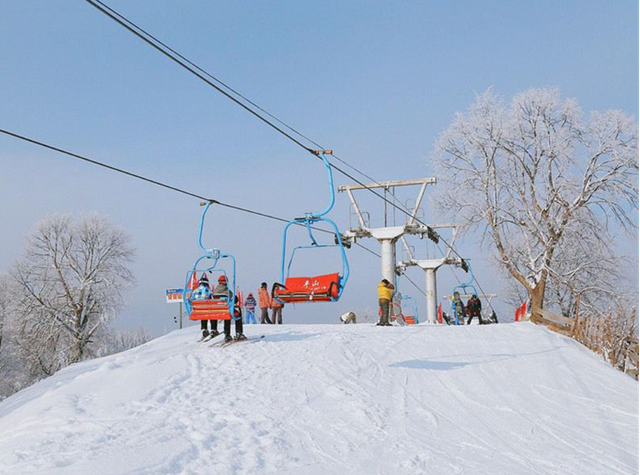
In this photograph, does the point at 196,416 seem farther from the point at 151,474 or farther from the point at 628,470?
the point at 628,470

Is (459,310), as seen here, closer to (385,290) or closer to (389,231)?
(389,231)

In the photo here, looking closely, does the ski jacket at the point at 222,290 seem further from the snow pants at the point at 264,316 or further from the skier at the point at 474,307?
the skier at the point at 474,307

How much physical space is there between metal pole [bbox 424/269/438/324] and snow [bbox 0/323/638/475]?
1861 centimetres

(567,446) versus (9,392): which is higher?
(567,446)

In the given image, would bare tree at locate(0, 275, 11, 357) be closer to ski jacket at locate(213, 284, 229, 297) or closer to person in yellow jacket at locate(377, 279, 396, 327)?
person in yellow jacket at locate(377, 279, 396, 327)

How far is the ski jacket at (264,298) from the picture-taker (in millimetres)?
20550

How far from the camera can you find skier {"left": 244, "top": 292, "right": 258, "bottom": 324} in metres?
23.1

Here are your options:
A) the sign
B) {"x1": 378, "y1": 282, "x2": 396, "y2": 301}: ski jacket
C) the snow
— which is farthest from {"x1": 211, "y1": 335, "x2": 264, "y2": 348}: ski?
{"x1": 378, "y1": 282, "x2": 396, "y2": 301}: ski jacket

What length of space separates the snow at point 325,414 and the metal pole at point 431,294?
18.6 meters

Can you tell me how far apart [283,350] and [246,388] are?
3.25 m

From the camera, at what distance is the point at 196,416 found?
8.25m

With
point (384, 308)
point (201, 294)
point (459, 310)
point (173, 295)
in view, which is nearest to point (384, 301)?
point (384, 308)

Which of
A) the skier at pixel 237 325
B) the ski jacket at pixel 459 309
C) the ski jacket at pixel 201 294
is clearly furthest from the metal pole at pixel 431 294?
the ski jacket at pixel 201 294

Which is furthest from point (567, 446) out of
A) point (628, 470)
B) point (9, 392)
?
point (9, 392)
